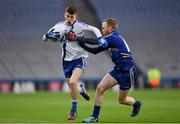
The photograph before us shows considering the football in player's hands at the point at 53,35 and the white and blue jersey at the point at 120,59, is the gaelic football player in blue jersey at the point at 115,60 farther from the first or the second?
the football in player's hands at the point at 53,35

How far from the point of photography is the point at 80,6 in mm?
36469

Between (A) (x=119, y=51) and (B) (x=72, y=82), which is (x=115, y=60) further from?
(B) (x=72, y=82)

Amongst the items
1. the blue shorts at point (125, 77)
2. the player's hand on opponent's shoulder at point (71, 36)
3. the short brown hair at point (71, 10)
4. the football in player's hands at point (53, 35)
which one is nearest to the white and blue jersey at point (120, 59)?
the blue shorts at point (125, 77)

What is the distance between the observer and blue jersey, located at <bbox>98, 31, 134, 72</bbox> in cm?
1243

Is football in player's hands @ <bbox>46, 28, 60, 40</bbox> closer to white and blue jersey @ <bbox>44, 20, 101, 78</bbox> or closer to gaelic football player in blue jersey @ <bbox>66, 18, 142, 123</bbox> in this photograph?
white and blue jersey @ <bbox>44, 20, 101, 78</bbox>

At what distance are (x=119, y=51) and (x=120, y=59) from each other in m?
0.16

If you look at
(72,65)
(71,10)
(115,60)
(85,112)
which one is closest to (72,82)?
(72,65)

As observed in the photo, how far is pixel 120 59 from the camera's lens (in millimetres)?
12500

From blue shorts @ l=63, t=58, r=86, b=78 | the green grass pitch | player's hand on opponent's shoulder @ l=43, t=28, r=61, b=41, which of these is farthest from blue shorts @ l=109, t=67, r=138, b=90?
player's hand on opponent's shoulder @ l=43, t=28, r=61, b=41

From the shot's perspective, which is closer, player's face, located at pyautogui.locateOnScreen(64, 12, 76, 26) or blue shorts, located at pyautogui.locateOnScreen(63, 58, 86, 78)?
player's face, located at pyautogui.locateOnScreen(64, 12, 76, 26)

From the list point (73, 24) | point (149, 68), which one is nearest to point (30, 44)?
point (149, 68)

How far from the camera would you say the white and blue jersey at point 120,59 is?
1243 cm

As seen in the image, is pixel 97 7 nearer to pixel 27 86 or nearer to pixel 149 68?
pixel 149 68

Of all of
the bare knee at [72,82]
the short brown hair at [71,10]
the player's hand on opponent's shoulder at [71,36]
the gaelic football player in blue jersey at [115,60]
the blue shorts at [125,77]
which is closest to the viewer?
the gaelic football player in blue jersey at [115,60]
